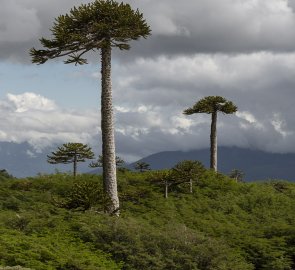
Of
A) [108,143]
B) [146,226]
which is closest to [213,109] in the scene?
[108,143]

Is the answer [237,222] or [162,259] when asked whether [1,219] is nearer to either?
[162,259]

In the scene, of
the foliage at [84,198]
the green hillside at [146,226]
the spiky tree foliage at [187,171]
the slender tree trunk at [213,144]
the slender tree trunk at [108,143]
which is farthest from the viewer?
the slender tree trunk at [213,144]

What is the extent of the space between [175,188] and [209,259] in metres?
14.0

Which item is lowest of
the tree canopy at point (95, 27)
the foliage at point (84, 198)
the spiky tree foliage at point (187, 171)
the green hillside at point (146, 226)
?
the green hillside at point (146, 226)

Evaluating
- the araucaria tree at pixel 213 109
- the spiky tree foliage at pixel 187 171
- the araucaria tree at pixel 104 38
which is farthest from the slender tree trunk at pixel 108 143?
the araucaria tree at pixel 213 109

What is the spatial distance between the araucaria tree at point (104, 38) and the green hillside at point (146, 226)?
2375 millimetres

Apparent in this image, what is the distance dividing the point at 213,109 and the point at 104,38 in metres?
Answer: 17.4

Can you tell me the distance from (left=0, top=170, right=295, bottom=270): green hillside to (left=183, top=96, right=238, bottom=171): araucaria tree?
645cm

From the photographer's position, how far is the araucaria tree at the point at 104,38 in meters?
25.4

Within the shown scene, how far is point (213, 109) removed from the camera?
4125 cm

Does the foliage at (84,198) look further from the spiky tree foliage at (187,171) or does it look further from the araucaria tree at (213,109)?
the araucaria tree at (213,109)

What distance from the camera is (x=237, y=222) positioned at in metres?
27.1

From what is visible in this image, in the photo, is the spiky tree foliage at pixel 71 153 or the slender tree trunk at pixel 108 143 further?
the spiky tree foliage at pixel 71 153

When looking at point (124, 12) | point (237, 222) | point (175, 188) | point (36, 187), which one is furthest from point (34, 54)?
point (237, 222)
